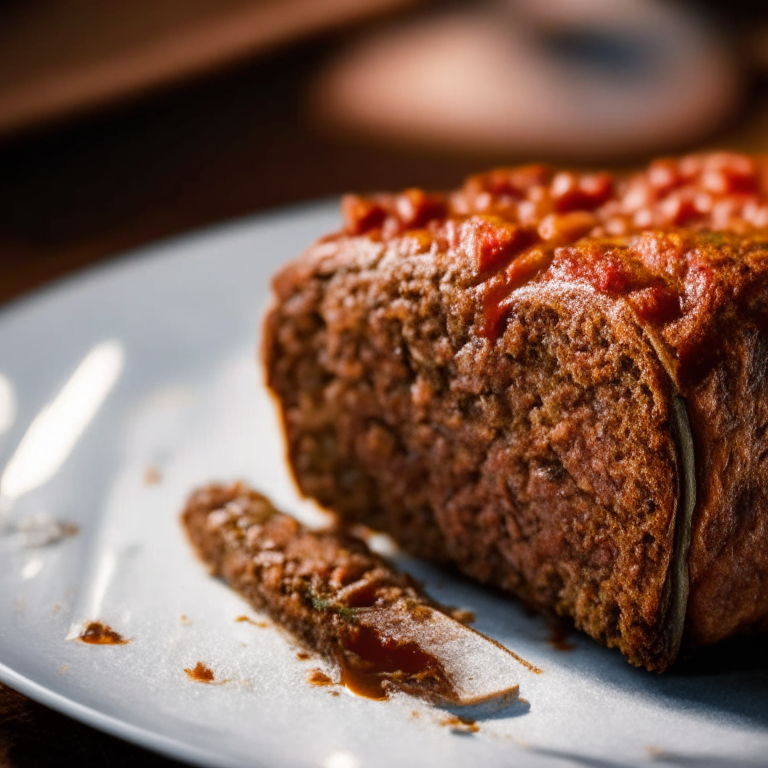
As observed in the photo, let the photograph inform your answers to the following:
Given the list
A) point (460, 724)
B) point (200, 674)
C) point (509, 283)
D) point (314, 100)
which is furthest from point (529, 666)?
point (314, 100)

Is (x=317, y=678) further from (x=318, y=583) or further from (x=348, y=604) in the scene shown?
(x=318, y=583)

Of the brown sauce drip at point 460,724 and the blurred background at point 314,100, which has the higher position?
the blurred background at point 314,100

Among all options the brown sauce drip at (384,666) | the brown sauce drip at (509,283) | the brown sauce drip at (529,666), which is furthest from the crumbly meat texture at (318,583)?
the brown sauce drip at (509,283)

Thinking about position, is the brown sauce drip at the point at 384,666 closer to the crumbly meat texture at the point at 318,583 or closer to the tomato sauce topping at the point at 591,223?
the crumbly meat texture at the point at 318,583

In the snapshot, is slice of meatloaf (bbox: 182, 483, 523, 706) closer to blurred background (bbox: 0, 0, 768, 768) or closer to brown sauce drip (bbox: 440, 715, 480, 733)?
brown sauce drip (bbox: 440, 715, 480, 733)

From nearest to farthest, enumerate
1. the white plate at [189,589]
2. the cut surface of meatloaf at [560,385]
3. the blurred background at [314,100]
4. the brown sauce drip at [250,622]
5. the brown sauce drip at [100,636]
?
the white plate at [189,589], the cut surface of meatloaf at [560,385], the brown sauce drip at [100,636], the brown sauce drip at [250,622], the blurred background at [314,100]

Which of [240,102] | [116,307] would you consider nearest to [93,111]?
[240,102]
